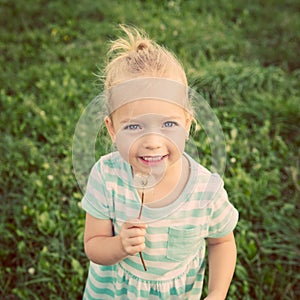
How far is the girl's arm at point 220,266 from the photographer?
5.16 feet

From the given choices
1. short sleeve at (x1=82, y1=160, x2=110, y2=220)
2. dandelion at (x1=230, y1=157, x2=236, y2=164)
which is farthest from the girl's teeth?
dandelion at (x1=230, y1=157, x2=236, y2=164)

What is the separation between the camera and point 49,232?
2512 mm

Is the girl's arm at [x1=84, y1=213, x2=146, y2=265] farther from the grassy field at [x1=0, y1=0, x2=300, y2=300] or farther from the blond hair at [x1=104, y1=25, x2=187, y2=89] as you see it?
the grassy field at [x1=0, y1=0, x2=300, y2=300]

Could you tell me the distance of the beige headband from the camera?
4.16 ft

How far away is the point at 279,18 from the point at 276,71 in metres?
1.18

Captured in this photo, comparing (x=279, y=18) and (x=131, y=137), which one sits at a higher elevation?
(x=279, y=18)

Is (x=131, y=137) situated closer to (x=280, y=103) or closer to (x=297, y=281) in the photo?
(x=297, y=281)

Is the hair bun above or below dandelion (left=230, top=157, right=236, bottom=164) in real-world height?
above

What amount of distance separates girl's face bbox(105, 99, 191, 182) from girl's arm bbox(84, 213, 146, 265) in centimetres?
16

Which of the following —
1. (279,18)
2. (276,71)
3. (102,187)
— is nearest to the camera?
(102,187)

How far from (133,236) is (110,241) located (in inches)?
6.2

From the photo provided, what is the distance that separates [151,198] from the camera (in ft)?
4.75

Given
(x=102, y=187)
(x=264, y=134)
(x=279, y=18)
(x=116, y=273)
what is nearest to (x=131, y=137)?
(x=102, y=187)

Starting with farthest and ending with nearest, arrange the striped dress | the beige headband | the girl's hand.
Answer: the striped dress, the girl's hand, the beige headband
